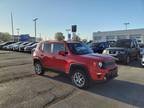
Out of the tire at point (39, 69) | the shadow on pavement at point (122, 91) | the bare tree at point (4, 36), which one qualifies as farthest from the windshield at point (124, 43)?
the bare tree at point (4, 36)

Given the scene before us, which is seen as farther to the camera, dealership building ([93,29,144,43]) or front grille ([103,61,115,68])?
dealership building ([93,29,144,43])

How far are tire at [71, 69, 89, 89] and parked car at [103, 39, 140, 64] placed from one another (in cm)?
615

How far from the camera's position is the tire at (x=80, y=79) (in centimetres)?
637

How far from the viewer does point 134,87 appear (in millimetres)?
6723

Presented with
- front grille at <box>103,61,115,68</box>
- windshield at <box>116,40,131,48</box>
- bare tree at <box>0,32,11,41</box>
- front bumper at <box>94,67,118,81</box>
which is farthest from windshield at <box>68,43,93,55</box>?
bare tree at <box>0,32,11,41</box>

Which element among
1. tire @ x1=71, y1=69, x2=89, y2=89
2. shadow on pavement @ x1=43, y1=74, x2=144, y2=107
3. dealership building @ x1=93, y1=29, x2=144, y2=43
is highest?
dealership building @ x1=93, y1=29, x2=144, y2=43

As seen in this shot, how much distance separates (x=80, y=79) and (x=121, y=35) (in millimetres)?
66683

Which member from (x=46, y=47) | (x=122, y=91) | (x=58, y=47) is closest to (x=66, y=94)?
(x=122, y=91)

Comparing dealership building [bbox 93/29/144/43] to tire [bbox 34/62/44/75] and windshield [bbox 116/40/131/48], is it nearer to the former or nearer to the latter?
windshield [bbox 116/40/131/48]

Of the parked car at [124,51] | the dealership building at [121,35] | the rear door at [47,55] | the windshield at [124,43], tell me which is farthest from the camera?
the dealership building at [121,35]

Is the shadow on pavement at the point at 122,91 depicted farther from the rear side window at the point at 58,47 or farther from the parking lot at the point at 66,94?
the rear side window at the point at 58,47

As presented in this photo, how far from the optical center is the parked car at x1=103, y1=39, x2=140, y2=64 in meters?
12.2

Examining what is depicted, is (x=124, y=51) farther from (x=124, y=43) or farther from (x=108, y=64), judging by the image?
(x=108, y=64)

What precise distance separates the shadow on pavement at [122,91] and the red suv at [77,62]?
1.54 feet
